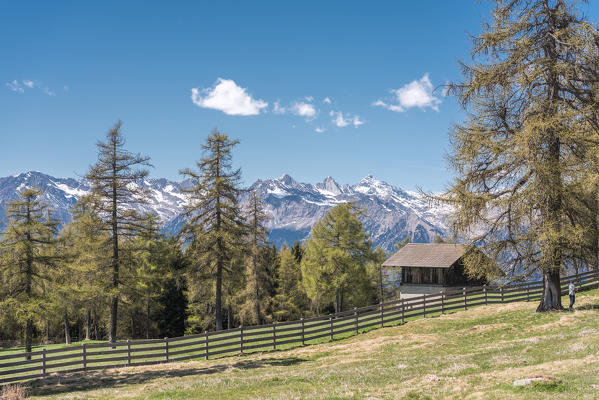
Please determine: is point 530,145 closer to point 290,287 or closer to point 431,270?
point 431,270

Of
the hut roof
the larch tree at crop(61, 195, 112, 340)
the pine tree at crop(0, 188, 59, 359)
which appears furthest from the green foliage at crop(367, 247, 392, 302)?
the pine tree at crop(0, 188, 59, 359)

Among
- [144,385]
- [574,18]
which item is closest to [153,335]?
[144,385]

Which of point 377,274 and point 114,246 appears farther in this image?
point 377,274

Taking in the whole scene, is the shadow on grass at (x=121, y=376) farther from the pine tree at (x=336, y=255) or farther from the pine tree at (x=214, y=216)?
the pine tree at (x=336, y=255)

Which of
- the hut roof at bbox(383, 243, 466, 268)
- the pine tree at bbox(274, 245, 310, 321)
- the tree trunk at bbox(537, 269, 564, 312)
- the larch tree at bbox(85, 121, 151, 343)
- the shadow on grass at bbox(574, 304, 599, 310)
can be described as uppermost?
the larch tree at bbox(85, 121, 151, 343)

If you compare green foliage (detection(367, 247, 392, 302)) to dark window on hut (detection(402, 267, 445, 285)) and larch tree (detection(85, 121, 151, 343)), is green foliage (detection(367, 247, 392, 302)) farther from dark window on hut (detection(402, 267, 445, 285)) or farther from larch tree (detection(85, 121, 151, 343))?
larch tree (detection(85, 121, 151, 343))

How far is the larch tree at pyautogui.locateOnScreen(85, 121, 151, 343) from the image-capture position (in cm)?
3128

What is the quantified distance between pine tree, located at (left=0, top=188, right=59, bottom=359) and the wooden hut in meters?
29.5

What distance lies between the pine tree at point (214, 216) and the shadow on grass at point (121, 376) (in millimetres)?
12279

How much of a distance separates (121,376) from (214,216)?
53.9ft

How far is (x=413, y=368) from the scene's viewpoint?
14.4m

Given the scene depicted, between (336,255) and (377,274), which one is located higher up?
(336,255)

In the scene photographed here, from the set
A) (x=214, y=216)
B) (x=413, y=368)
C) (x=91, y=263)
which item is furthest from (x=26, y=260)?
(x=413, y=368)

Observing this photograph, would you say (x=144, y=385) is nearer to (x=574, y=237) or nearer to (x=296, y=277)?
(x=574, y=237)
